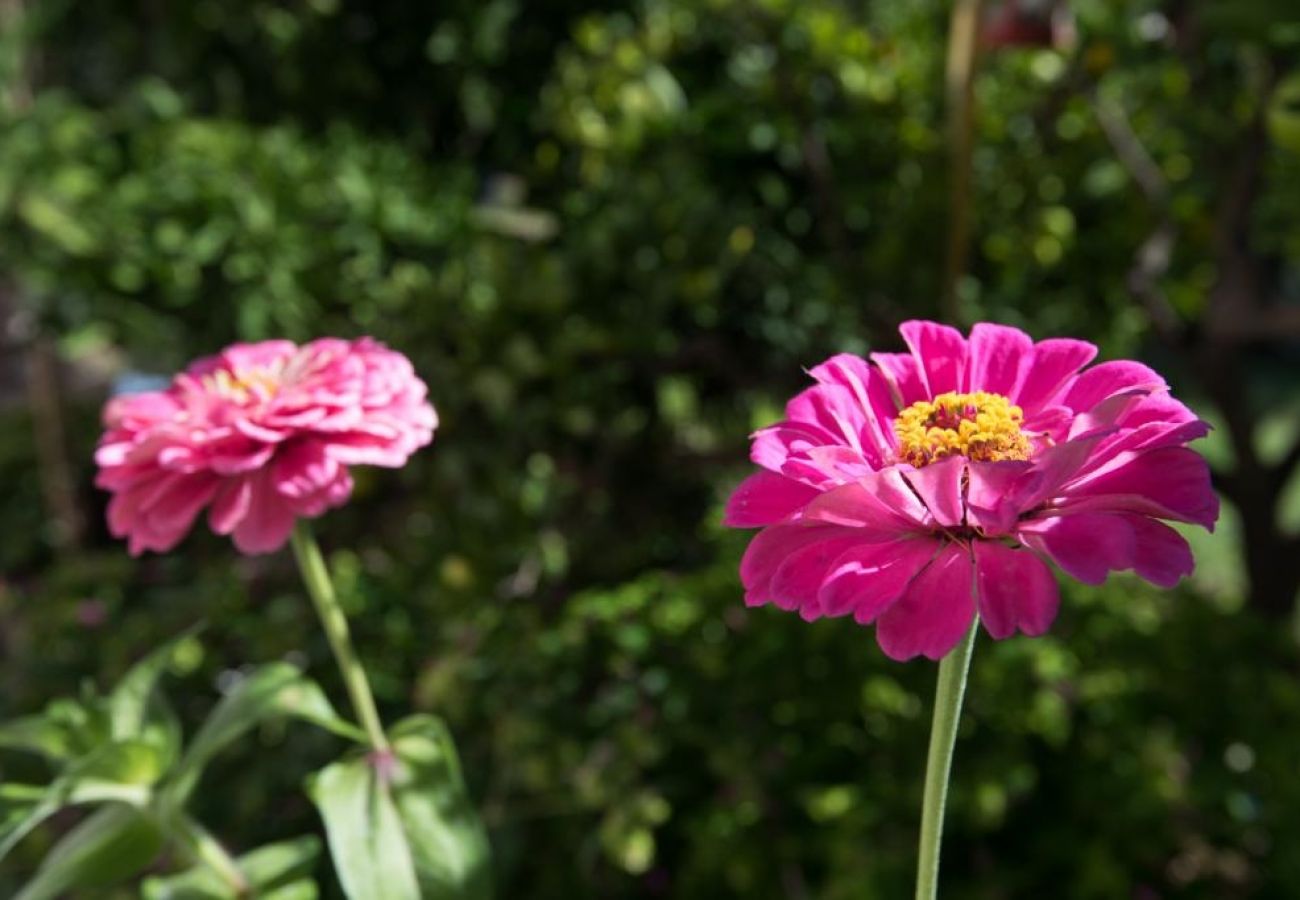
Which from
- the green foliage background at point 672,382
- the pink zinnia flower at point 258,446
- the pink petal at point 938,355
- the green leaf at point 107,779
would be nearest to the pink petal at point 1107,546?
the pink petal at point 938,355

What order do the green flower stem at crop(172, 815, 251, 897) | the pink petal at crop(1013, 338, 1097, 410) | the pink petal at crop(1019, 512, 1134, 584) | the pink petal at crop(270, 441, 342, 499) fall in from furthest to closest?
the green flower stem at crop(172, 815, 251, 897) < the pink petal at crop(270, 441, 342, 499) < the pink petal at crop(1013, 338, 1097, 410) < the pink petal at crop(1019, 512, 1134, 584)

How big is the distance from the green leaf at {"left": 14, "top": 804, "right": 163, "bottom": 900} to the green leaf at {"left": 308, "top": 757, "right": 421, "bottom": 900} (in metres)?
0.10

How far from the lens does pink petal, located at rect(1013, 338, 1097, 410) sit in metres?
0.48

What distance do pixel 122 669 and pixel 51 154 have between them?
75cm

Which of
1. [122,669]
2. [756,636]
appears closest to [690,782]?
[756,636]

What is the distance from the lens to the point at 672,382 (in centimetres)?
168

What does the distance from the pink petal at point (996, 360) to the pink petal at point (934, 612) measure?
0.10m

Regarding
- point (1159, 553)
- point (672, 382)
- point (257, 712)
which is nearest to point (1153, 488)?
point (1159, 553)

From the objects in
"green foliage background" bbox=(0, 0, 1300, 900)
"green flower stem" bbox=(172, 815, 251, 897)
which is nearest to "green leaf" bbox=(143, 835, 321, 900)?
"green flower stem" bbox=(172, 815, 251, 897)

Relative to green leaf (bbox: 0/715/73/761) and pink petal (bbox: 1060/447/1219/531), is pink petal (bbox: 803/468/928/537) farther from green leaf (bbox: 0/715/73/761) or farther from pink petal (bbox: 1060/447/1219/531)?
green leaf (bbox: 0/715/73/761)

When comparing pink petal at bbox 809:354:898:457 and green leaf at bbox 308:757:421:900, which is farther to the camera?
green leaf at bbox 308:757:421:900

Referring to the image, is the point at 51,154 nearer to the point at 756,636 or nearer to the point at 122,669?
the point at 122,669

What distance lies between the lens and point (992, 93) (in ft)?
5.13

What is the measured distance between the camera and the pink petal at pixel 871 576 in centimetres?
40
